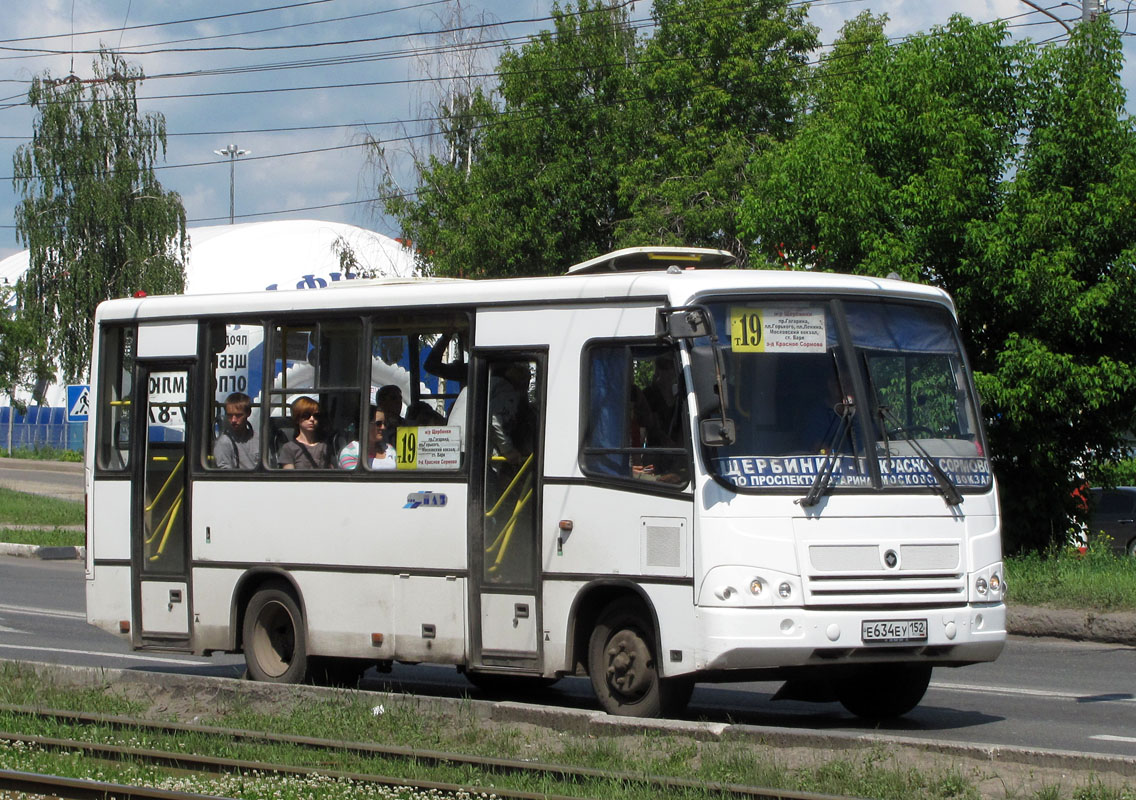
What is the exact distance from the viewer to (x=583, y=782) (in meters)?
7.32

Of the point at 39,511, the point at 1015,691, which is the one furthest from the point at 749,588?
the point at 39,511

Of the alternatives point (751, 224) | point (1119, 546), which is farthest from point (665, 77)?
point (751, 224)

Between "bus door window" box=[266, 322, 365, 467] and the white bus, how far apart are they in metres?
0.02

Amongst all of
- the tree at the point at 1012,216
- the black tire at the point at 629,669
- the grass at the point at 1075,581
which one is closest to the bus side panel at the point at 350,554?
the black tire at the point at 629,669

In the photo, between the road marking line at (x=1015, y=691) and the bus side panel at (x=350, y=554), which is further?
the road marking line at (x=1015, y=691)

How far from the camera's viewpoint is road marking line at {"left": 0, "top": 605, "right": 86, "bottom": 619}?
55.4 feet

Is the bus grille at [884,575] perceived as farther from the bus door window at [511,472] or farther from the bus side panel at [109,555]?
the bus side panel at [109,555]

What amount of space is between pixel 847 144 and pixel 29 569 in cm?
1347

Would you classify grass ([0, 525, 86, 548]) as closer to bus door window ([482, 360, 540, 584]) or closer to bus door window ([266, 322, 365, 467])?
bus door window ([266, 322, 365, 467])

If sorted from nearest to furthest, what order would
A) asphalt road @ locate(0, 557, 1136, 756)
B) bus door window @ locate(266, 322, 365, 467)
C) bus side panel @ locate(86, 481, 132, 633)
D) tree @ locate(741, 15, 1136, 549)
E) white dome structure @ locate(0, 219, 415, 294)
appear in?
asphalt road @ locate(0, 557, 1136, 756)
bus door window @ locate(266, 322, 365, 467)
bus side panel @ locate(86, 481, 132, 633)
tree @ locate(741, 15, 1136, 549)
white dome structure @ locate(0, 219, 415, 294)

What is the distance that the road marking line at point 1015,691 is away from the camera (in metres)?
A: 10.9

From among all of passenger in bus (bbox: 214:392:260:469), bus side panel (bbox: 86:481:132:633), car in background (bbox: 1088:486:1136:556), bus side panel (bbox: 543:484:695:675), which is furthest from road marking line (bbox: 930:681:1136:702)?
car in background (bbox: 1088:486:1136:556)

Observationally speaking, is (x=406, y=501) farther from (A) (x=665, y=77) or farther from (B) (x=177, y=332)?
(A) (x=665, y=77)

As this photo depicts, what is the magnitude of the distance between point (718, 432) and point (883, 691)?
2.55m
